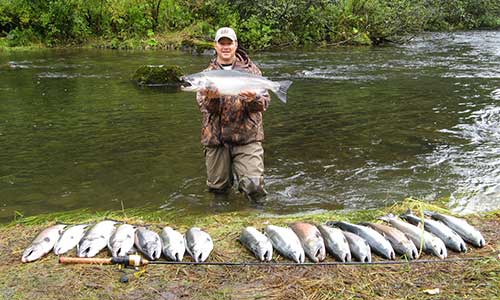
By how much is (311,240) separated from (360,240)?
1.33ft

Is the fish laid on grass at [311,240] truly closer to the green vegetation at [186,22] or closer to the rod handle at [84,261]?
the rod handle at [84,261]

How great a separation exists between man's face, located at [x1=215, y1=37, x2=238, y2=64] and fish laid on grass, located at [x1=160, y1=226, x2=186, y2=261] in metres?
2.01

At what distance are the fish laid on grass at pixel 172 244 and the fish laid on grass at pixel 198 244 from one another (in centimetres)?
5

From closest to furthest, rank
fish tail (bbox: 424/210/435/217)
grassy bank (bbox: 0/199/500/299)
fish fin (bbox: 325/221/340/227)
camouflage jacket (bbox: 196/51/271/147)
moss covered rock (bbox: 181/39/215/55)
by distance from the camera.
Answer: grassy bank (bbox: 0/199/500/299), fish fin (bbox: 325/221/340/227), fish tail (bbox: 424/210/435/217), camouflage jacket (bbox: 196/51/271/147), moss covered rock (bbox: 181/39/215/55)

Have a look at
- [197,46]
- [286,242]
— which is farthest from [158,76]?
[286,242]

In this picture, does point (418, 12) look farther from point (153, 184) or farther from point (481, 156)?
point (153, 184)

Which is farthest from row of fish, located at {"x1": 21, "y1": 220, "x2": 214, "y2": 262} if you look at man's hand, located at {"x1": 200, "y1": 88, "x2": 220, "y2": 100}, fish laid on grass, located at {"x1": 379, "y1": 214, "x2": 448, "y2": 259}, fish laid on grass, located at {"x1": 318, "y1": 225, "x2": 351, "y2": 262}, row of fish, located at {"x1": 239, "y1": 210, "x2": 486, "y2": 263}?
fish laid on grass, located at {"x1": 379, "y1": 214, "x2": 448, "y2": 259}

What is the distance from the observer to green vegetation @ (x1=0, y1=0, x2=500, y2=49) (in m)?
24.3

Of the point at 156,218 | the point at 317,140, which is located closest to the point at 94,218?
the point at 156,218

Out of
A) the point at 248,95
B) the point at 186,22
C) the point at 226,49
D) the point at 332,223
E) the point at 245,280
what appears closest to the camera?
the point at 245,280

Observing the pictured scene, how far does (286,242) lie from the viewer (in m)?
4.01

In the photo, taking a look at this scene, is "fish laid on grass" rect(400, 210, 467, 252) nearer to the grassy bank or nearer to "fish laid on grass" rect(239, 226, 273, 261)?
the grassy bank

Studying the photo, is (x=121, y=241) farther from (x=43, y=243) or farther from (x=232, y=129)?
(x=232, y=129)

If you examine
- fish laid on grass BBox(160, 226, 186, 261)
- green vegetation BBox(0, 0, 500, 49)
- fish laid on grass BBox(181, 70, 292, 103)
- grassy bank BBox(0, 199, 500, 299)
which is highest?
green vegetation BBox(0, 0, 500, 49)
